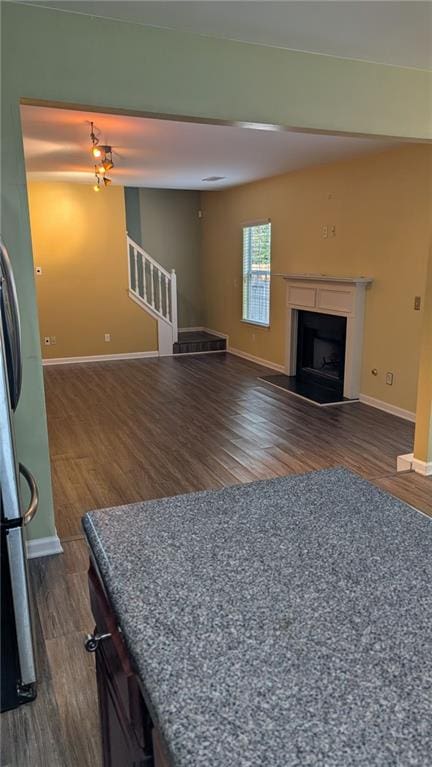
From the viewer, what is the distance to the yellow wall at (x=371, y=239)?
4.95m

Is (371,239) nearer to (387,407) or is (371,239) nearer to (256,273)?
(387,407)

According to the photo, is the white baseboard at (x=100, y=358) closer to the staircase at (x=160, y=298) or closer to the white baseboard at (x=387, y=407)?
the staircase at (x=160, y=298)

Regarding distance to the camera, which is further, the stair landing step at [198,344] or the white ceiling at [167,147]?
the stair landing step at [198,344]

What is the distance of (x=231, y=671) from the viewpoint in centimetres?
80

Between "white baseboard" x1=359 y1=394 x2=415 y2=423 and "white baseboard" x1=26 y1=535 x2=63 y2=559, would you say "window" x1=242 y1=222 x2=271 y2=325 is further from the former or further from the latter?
"white baseboard" x1=26 y1=535 x2=63 y2=559

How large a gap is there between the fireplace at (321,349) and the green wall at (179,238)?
3.49m

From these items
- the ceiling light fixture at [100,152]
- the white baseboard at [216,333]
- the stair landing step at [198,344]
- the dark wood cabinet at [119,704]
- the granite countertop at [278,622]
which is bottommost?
the stair landing step at [198,344]

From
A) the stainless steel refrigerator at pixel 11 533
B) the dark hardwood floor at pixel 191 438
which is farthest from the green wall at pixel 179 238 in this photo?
the stainless steel refrigerator at pixel 11 533

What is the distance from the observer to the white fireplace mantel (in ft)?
18.6

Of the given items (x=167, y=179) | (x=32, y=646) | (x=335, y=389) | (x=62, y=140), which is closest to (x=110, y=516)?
(x=32, y=646)

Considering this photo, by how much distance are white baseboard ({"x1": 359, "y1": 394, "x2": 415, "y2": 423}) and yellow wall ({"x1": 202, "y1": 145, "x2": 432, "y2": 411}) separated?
2.0 inches

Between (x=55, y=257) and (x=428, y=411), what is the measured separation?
5972mm

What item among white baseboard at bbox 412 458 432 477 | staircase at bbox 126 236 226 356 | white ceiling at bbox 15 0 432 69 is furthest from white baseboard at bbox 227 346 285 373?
white ceiling at bbox 15 0 432 69

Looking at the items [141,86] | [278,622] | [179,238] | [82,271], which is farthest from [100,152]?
[179,238]
